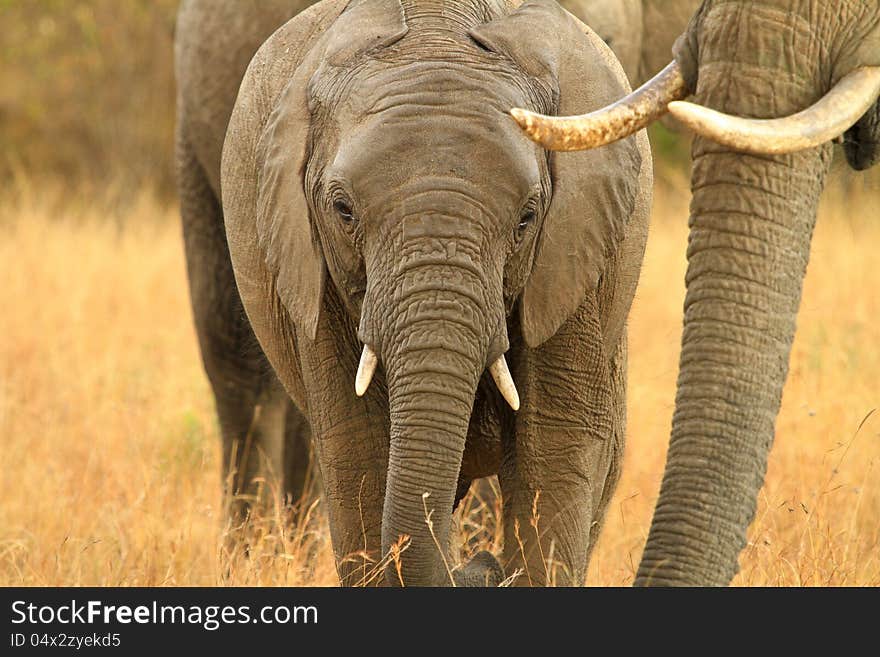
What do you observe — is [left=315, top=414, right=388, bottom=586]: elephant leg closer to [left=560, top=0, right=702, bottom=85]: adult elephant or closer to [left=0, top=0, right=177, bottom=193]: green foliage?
[left=560, top=0, right=702, bottom=85]: adult elephant

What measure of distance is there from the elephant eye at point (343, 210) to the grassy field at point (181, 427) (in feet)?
3.71

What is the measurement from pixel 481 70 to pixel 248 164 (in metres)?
0.75

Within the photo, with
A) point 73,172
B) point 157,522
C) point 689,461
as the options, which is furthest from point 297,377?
point 73,172

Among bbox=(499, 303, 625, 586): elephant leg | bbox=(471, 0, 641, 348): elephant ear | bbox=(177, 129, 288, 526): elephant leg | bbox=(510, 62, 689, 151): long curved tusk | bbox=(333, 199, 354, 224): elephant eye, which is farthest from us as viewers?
bbox=(177, 129, 288, 526): elephant leg

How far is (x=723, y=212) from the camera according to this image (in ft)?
11.8

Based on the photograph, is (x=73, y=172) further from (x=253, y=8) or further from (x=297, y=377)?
(x=297, y=377)

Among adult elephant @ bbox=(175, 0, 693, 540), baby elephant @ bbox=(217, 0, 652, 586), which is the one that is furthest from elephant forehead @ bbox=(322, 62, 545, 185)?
adult elephant @ bbox=(175, 0, 693, 540)

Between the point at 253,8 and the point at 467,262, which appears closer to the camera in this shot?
the point at 467,262

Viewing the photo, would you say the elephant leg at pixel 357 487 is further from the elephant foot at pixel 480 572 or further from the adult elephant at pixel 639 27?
the adult elephant at pixel 639 27

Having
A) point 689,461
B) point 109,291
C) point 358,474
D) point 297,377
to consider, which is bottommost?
point 689,461

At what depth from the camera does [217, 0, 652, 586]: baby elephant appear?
359cm

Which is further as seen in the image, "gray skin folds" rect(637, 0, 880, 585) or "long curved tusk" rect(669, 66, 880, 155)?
→ "gray skin folds" rect(637, 0, 880, 585)

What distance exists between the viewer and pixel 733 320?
3551 millimetres

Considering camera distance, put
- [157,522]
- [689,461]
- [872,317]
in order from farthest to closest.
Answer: [872,317] < [157,522] < [689,461]
